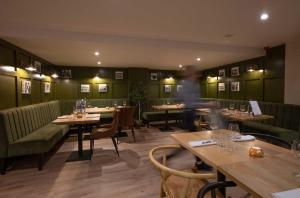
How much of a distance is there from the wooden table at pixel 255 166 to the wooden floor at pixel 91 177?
1269 mm

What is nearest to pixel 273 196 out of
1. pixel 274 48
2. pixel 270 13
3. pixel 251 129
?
pixel 270 13

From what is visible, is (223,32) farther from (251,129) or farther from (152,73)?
(152,73)

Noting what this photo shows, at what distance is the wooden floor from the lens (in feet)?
7.93

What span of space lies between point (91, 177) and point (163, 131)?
3.47 meters

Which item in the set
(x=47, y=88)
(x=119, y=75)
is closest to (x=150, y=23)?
(x=47, y=88)

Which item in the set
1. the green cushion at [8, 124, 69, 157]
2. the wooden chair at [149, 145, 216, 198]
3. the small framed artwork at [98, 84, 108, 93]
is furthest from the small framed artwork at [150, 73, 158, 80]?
the wooden chair at [149, 145, 216, 198]

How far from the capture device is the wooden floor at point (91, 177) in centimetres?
242

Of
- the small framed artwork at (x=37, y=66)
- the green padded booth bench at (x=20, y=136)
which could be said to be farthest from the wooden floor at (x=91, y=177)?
the small framed artwork at (x=37, y=66)

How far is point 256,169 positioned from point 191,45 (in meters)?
3.49

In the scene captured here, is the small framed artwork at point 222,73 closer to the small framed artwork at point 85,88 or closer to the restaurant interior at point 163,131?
the restaurant interior at point 163,131

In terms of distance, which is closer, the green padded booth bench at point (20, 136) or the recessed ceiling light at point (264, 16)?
the recessed ceiling light at point (264, 16)

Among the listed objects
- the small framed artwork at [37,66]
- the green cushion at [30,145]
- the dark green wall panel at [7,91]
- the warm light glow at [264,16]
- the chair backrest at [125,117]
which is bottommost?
the green cushion at [30,145]

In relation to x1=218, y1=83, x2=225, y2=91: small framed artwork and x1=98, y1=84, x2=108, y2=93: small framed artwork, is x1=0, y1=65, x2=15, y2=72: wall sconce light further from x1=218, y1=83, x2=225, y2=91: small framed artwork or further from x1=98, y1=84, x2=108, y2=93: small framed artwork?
x1=218, y1=83, x2=225, y2=91: small framed artwork

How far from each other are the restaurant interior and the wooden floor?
0.02 m
